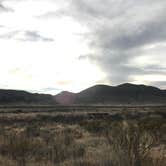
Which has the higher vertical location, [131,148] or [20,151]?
[131,148]

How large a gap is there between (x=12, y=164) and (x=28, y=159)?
103 centimetres

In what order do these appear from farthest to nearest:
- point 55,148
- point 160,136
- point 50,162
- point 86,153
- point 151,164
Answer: point 160,136 < point 55,148 < point 86,153 < point 50,162 < point 151,164

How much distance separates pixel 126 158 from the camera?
31.9ft

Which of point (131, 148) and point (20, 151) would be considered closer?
point (131, 148)

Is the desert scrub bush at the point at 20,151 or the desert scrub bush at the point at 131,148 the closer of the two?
the desert scrub bush at the point at 131,148

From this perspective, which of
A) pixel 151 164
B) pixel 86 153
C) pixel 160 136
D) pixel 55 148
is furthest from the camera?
pixel 160 136

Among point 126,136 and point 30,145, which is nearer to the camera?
point 126,136

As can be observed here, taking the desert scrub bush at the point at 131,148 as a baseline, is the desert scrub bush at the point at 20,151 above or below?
below

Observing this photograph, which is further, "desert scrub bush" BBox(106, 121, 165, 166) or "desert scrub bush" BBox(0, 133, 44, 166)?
"desert scrub bush" BBox(0, 133, 44, 166)

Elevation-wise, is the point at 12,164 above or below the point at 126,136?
below

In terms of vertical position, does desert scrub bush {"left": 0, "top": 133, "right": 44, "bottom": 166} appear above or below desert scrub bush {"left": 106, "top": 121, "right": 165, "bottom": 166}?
below

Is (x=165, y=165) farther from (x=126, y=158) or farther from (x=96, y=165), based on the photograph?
(x=96, y=165)

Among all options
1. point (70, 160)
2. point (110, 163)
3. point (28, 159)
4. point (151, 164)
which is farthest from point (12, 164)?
point (151, 164)

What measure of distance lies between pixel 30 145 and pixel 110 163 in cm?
433
